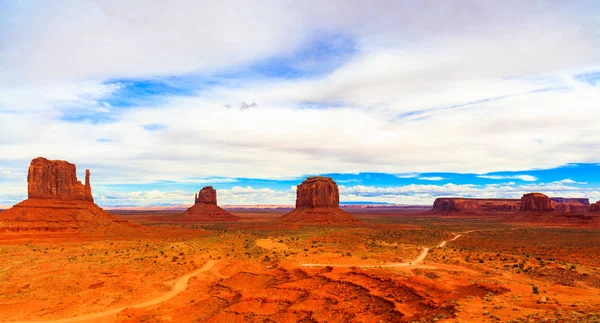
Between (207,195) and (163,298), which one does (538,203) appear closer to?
(207,195)

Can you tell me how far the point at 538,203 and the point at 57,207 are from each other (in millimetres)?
170153

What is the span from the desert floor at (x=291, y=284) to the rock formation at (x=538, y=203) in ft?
358

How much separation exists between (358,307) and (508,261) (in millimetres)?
29138

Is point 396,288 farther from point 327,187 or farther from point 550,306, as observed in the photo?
point 327,187

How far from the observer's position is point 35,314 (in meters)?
28.1

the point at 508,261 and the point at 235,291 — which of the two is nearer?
the point at 235,291

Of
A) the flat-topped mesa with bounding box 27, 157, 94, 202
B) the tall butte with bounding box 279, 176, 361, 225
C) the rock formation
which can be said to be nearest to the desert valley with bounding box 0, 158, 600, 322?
the flat-topped mesa with bounding box 27, 157, 94, 202

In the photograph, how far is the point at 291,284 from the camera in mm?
27547

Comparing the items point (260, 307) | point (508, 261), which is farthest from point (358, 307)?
point (508, 261)

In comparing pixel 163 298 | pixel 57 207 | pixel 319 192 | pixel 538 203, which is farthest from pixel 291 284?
pixel 538 203

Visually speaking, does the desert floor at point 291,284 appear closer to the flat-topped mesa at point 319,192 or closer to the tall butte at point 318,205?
the tall butte at point 318,205

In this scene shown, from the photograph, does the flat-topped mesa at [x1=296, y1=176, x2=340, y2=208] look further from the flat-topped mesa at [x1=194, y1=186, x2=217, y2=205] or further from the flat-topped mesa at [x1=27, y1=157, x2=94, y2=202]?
the flat-topped mesa at [x1=27, y1=157, x2=94, y2=202]

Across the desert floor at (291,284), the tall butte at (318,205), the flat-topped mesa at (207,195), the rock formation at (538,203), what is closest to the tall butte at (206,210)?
the flat-topped mesa at (207,195)

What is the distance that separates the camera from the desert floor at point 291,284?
21.3m
